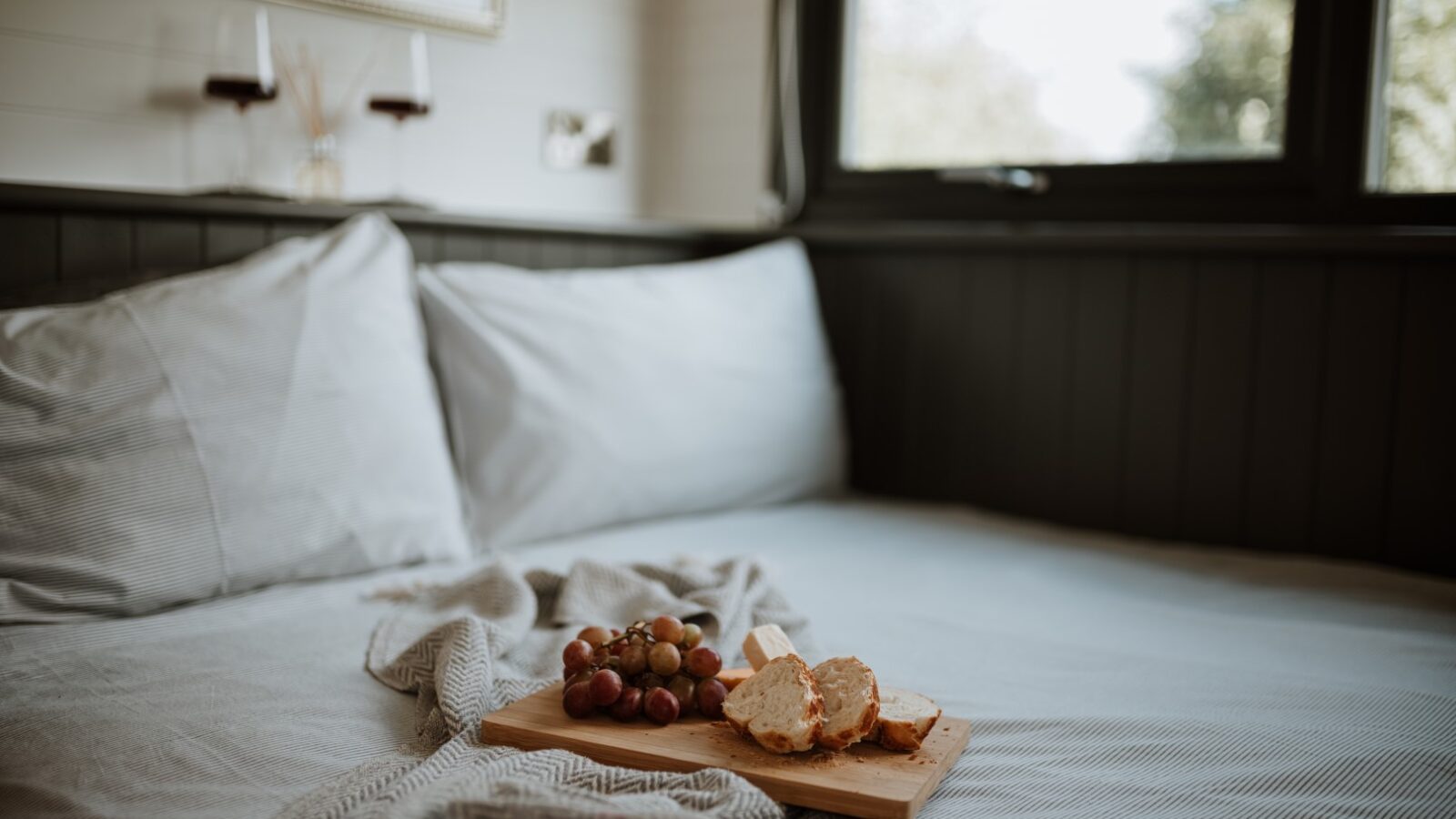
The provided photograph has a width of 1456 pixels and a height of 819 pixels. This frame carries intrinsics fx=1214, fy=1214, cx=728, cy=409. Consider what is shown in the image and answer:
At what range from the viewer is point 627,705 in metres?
1.00

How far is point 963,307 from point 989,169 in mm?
253

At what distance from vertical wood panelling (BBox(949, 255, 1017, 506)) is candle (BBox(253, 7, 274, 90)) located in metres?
1.17

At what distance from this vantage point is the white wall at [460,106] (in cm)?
165

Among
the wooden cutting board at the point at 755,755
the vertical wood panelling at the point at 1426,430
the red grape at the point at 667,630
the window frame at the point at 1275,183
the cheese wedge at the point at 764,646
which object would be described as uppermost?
the window frame at the point at 1275,183

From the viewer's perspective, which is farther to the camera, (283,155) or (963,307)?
(963,307)

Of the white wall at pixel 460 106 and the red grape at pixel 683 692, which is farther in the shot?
the white wall at pixel 460 106

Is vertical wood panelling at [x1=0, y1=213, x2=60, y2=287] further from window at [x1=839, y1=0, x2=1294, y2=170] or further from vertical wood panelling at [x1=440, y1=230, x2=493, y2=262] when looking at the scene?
window at [x1=839, y1=0, x2=1294, y2=170]

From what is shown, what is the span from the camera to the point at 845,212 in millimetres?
2422

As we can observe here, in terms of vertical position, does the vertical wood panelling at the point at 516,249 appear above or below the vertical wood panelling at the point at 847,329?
above

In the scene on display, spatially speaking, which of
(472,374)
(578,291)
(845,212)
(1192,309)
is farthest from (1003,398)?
(472,374)

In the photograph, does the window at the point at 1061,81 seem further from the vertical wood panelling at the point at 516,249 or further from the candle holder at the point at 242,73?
the candle holder at the point at 242,73

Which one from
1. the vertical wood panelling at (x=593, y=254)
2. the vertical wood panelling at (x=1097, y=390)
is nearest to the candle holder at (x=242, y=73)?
the vertical wood panelling at (x=593, y=254)

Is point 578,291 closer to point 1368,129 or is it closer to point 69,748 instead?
point 69,748

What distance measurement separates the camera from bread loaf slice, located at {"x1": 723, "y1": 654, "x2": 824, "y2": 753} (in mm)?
915
